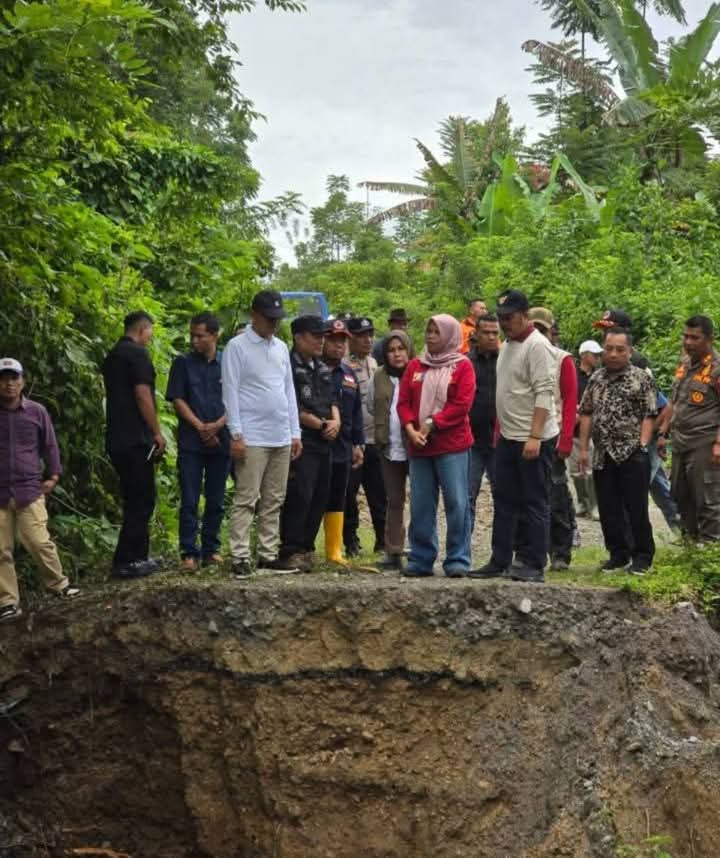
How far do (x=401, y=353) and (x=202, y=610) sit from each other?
2592mm

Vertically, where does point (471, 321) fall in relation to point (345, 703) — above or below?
above

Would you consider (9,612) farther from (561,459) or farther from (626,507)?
(626,507)

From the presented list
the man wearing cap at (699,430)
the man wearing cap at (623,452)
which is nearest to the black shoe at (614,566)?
the man wearing cap at (623,452)

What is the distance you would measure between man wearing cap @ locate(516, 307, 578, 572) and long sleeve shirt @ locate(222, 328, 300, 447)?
73.8 inches

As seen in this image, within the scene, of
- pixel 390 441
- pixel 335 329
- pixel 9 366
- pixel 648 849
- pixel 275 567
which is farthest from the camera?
pixel 390 441

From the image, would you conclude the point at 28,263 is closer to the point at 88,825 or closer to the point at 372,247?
the point at 88,825

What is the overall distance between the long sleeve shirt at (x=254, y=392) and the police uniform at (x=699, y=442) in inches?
120

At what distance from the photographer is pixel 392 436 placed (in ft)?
27.2

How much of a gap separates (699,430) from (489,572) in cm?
196

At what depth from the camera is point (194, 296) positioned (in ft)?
42.4

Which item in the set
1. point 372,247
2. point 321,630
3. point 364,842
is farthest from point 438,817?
point 372,247

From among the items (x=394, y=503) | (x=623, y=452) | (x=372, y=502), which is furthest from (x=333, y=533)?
(x=623, y=452)

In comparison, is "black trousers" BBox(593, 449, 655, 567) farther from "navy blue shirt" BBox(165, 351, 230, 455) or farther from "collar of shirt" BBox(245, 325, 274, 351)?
"navy blue shirt" BBox(165, 351, 230, 455)

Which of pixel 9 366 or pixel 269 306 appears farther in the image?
pixel 269 306
